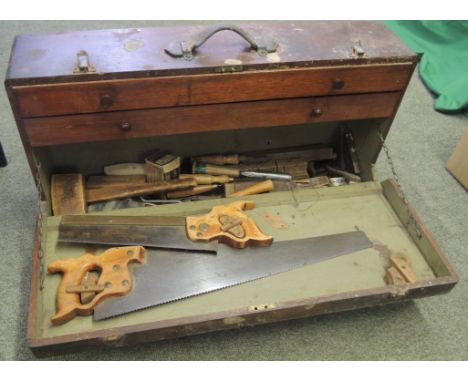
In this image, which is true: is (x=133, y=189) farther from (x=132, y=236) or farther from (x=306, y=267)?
(x=306, y=267)

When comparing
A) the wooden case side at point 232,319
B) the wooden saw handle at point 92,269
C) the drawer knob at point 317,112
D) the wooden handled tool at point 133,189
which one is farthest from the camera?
the wooden handled tool at point 133,189

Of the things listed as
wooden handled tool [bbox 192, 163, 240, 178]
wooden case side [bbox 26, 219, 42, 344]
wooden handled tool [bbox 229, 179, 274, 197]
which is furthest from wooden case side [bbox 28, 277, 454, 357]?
wooden handled tool [bbox 192, 163, 240, 178]

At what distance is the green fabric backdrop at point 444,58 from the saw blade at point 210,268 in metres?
1.46

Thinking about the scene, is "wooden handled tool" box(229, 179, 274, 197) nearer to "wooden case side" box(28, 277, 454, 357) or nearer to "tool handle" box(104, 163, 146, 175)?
"tool handle" box(104, 163, 146, 175)

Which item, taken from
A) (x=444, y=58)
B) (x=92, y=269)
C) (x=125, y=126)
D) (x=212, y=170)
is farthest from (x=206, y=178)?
(x=444, y=58)

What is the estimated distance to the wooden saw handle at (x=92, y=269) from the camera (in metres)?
1.14

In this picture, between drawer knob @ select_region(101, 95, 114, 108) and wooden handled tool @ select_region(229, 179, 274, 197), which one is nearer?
drawer knob @ select_region(101, 95, 114, 108)

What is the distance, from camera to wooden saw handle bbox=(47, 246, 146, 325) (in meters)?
1.14

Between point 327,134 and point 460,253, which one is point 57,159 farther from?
point 460,253

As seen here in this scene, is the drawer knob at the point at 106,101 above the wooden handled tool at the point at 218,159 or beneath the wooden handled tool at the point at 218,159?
above

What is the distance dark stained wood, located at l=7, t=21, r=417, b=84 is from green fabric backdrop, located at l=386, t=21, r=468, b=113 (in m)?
1.19

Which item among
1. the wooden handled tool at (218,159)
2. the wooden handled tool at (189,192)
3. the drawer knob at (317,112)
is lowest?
the wooden handled tool at (189,192)

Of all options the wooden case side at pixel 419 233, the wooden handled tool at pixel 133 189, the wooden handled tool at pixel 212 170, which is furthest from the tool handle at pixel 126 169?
the wooden case side at pixel 419 233

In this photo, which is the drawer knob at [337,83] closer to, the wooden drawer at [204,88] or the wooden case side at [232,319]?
the wooden drawer at [204,88]
